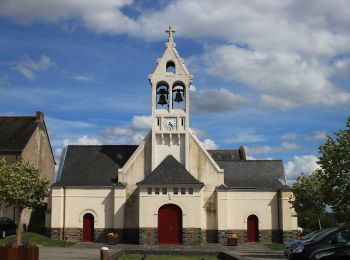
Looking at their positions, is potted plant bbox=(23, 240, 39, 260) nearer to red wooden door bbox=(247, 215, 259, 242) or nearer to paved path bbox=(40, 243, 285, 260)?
paved path bbox=(40, 243, 285, 260)

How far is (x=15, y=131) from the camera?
175 ft

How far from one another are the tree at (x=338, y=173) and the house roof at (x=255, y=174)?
12613mm

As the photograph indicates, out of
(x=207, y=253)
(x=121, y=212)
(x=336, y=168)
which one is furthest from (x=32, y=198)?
(x=336, y=168)

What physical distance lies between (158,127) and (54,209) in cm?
1080

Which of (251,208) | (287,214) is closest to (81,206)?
(251,208)

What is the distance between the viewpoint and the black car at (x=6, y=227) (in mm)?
42812

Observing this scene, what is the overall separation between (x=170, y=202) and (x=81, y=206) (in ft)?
25.8

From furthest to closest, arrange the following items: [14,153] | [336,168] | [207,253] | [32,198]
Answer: [14,153], [32,198], [207,253], [336,168]

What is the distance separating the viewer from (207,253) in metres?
34.8

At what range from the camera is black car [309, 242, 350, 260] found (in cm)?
1820

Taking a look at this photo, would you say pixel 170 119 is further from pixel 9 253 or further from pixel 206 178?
pixel 9 253

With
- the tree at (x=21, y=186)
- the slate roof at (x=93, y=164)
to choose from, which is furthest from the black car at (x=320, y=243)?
the slate roof at (x=93, y=164)

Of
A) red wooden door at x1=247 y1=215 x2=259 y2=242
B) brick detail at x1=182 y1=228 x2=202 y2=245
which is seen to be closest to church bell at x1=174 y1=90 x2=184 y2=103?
brick detail at x1=182 y1=228 x2=202 y2=245

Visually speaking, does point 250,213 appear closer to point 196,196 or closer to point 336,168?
point 196,196
